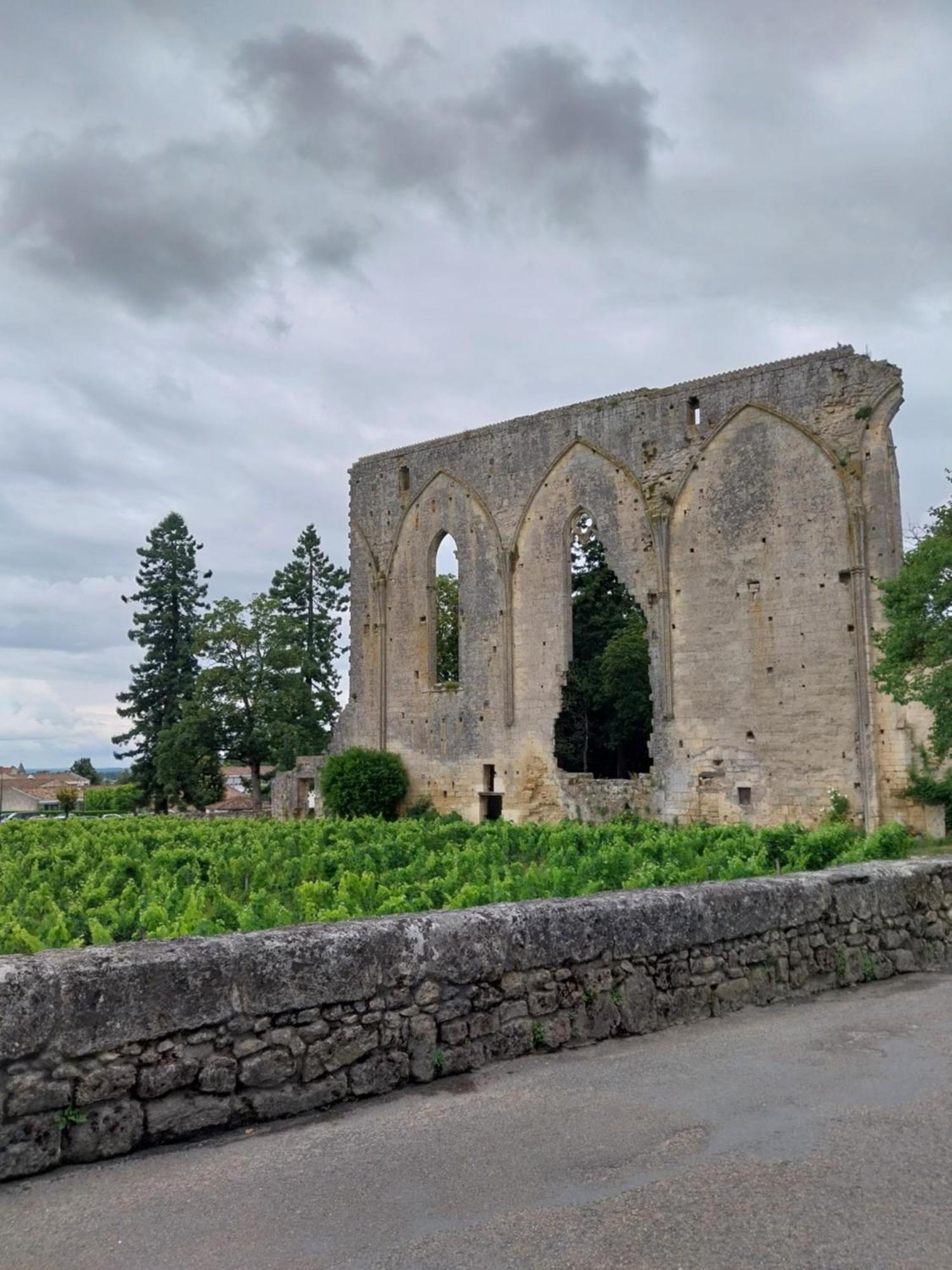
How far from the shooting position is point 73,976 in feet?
12.9

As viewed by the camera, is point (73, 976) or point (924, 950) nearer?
point (73, 976)

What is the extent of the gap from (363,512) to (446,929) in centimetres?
2465

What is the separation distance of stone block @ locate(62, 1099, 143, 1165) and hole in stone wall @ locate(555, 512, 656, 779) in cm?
2427

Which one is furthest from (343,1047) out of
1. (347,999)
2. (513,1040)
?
(513,1040)

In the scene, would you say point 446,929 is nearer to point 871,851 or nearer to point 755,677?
point 871,851

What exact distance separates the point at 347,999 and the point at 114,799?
48589 millimetres

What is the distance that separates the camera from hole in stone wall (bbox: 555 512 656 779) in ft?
105

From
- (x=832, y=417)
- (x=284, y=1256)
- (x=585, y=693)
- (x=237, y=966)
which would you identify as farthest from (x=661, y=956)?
(x=585, y=693)

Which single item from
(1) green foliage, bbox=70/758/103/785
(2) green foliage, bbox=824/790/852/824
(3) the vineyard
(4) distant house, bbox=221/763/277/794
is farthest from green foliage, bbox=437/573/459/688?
(1) green foliage, bbox=70/758/103/785

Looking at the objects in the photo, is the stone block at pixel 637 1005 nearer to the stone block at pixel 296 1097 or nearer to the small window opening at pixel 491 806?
the stone block at pixel 296 1097

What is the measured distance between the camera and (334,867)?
43.0 ft

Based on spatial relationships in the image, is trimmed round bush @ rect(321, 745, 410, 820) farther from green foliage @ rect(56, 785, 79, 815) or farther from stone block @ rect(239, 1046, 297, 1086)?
green foliage @ rect(56, 785, 79, 815)

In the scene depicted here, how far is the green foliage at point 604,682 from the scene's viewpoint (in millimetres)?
32031

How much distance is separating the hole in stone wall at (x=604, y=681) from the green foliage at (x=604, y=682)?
0.02 metres
